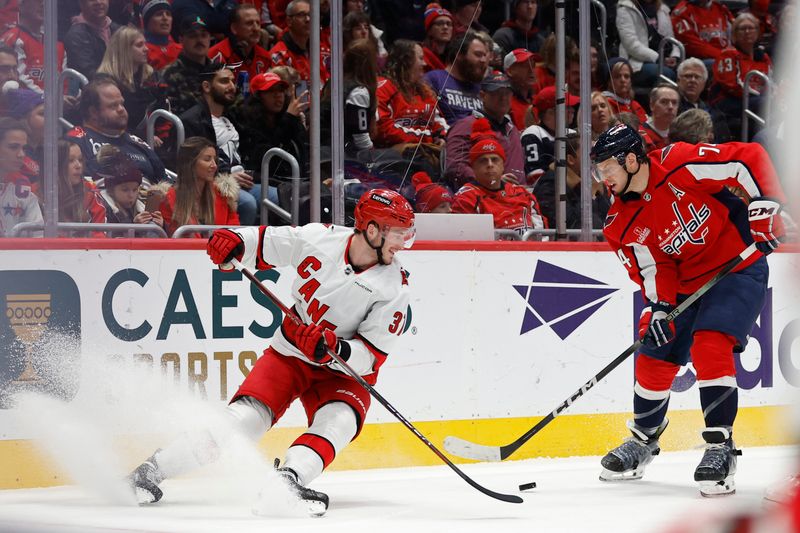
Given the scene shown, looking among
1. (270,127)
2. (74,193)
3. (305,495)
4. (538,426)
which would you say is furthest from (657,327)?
(74,193)

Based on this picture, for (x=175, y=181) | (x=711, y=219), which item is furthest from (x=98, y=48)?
(x=711, y=219)

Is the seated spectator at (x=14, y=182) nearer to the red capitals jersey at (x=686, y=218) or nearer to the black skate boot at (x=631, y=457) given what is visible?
the red capitals jersey at (x=686, y=218)

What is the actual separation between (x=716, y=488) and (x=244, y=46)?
300 centimetres

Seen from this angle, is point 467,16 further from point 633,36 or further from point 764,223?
point 764,223

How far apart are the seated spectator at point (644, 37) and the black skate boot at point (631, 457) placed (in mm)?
2425

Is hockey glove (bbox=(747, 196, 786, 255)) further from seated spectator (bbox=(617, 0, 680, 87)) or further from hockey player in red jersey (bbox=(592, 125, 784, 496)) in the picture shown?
seated spectator (bbox=(617, 0, 680, 87))

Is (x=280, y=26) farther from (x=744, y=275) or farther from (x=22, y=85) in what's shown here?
(x=744, y=275)

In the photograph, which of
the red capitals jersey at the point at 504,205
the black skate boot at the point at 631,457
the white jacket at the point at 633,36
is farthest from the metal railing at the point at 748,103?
the black skate boot at the point at 631,457

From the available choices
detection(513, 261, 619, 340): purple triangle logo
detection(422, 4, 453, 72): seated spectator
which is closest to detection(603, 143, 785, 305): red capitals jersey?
detection(513, 261, 619, 340): purple triangle logo

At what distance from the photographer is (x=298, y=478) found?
330 centimetres

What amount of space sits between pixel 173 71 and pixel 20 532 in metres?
2.41

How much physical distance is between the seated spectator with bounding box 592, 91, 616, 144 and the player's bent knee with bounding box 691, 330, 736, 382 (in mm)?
1822

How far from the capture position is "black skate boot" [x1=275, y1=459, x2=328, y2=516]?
10.8 ft

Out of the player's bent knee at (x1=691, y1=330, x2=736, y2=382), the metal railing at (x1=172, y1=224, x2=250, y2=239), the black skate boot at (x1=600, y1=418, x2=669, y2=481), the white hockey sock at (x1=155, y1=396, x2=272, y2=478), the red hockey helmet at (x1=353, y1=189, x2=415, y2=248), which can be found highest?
the red hockey helmet at (x1=353, y1=189, x2=415, y2=248)
